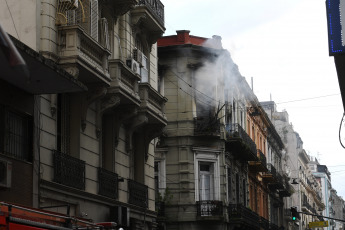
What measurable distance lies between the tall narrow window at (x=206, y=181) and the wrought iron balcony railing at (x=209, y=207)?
86 cm

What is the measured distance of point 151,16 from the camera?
24359 mm

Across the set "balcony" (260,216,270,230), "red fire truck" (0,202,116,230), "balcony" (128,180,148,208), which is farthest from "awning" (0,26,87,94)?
"balcony" (260,216,270,230)

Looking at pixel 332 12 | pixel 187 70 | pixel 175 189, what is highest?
pixel 187 70

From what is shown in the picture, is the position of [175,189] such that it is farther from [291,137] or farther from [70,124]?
[291,137]

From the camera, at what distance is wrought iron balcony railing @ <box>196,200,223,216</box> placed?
116 feet

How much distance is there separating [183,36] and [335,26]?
21239 millimetres

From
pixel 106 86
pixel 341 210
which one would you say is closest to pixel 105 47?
pixel 106 86

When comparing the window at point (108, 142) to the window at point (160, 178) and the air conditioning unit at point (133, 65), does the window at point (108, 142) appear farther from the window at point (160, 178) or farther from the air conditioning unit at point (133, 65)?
the window at point (160, 178)

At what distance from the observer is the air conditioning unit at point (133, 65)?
886 inches

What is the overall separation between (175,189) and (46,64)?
21.4m

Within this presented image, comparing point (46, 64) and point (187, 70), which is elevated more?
point (187, 70)

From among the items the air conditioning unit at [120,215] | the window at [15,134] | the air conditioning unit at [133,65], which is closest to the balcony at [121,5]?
the air conditioning unit at [133,65]

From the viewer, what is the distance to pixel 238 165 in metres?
40.9

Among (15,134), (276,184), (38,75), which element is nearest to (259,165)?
(276,184)
